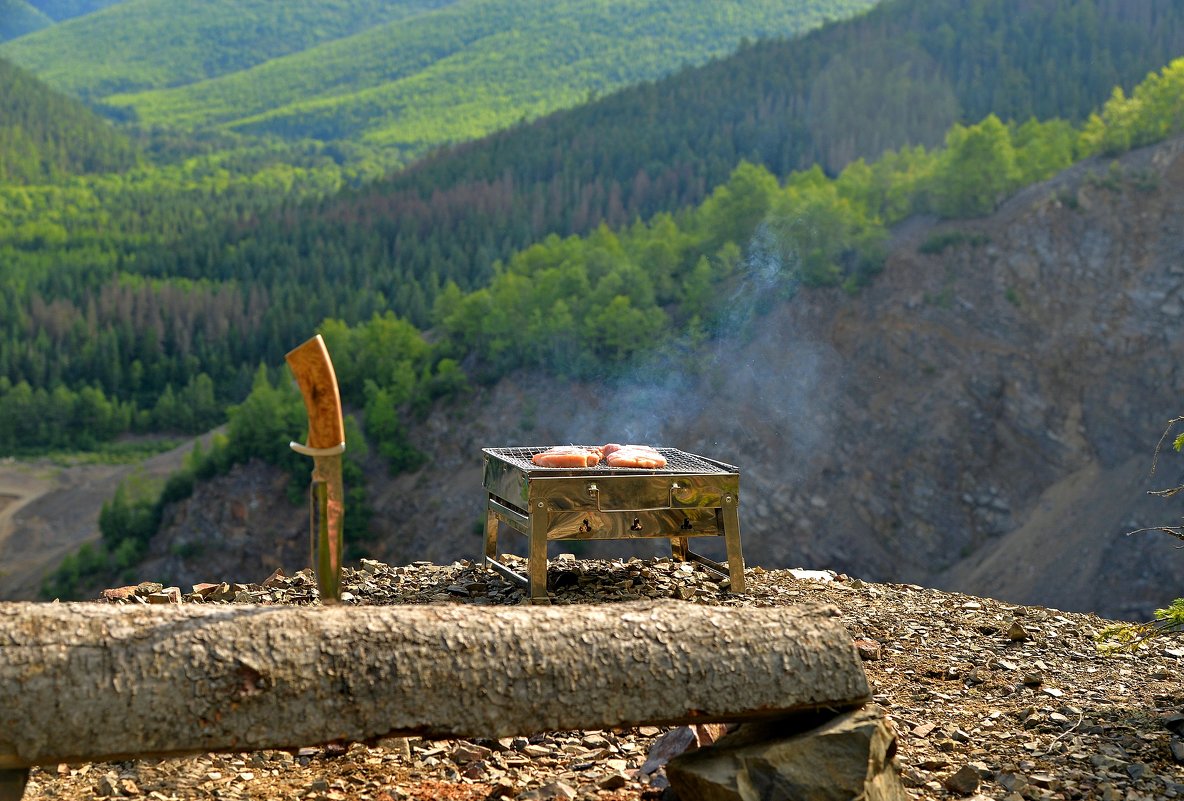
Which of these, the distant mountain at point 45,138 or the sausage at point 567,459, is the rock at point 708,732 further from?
the distant mountain at point 45,138

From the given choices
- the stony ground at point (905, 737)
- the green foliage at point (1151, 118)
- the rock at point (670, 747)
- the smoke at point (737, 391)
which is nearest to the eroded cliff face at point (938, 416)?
the smoke at point (737, 391)

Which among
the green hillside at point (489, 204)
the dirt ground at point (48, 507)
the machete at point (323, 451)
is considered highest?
the machete at point (323, 451)

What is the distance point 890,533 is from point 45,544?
31367 mm

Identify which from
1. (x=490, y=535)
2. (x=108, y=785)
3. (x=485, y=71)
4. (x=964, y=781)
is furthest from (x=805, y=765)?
(x=485, y=71)

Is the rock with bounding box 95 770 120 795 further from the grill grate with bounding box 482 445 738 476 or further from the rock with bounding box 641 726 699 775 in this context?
the grill grate with bounding box 482 445 738 476

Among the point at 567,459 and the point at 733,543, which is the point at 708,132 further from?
the point at 567,459

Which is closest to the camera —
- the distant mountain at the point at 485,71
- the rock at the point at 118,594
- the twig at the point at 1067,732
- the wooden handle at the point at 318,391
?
the wooden handle at the point at 318,391

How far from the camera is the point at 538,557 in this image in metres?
8.91

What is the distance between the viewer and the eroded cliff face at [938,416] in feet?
103

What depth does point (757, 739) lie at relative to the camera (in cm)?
590

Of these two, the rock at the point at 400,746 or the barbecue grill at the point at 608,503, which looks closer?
the rock at the point at 400,746

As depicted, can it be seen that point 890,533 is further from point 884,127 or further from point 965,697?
point 884,127

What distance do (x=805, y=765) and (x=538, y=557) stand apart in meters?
3.65

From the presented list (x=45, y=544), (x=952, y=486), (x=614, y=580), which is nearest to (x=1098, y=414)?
(x=952, y=486)
